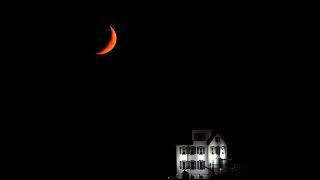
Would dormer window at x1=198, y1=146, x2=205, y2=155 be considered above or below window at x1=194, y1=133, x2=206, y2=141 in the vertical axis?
below

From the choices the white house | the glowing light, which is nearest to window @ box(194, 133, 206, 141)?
the white house

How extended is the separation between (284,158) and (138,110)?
2202 centimetres

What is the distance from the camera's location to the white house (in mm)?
36938

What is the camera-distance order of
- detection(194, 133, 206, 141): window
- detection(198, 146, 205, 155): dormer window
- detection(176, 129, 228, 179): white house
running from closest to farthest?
detection(176, 129, 228, 179): white house < detection(198, 146, 205, 155): dormer window < detection(194, 133, 206, 141): window

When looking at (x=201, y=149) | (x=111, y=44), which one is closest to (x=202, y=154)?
(x=201, y=149)

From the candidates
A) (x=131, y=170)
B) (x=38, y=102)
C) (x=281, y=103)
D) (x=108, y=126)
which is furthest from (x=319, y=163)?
(x=38, y=102)

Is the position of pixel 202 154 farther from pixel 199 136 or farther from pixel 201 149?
pixel 199 136

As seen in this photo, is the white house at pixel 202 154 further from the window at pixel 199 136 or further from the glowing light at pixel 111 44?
the glowing light at pixel 111 44

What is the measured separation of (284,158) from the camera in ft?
113

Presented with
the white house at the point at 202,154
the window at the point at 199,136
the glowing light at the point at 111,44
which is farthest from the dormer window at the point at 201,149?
the glowing light at the point at 111,44

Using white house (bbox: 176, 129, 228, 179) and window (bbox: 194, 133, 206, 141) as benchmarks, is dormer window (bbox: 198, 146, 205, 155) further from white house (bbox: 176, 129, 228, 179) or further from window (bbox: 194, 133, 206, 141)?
window (bbox: 194, 133, 206, 141)

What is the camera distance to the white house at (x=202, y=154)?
3694 cm

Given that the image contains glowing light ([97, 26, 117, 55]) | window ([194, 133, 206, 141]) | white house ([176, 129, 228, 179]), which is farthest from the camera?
window ([194, 133, 206, 141])

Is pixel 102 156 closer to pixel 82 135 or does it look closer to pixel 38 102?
pixel 82 135
